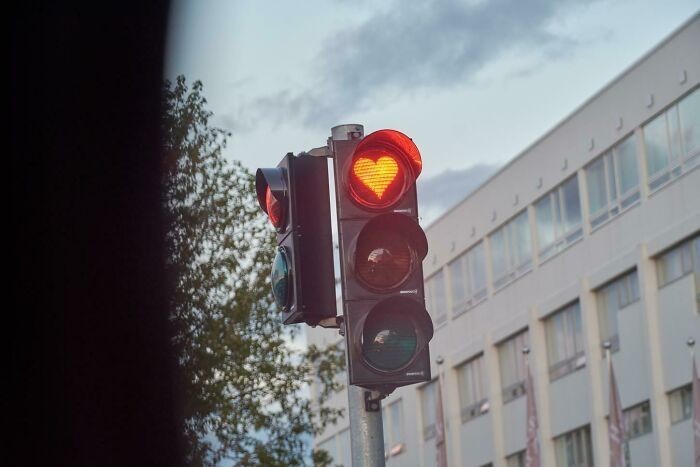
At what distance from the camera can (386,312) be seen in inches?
229

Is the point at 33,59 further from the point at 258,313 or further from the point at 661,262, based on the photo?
the point at 661,262

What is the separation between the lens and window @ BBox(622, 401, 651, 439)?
39.5 m

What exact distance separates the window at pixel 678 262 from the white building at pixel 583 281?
0.04m

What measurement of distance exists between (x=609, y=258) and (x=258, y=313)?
62.6ft

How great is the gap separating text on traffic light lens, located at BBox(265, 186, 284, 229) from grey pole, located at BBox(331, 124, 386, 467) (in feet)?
1.24

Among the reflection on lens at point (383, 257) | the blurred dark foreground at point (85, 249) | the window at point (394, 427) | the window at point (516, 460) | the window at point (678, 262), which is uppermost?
the window at point (394, 427)

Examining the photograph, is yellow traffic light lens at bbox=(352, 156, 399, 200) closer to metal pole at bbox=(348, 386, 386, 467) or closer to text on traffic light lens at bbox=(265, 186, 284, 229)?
text on traffic light lens at bbox=(265, 186, 284, 229)

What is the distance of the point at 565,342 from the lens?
45.1 metres

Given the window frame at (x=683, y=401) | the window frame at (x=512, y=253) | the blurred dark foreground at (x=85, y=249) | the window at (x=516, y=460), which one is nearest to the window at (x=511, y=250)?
the window frame at (x=512, y=253)

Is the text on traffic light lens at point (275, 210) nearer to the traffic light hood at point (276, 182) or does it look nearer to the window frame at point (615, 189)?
the traffic light hood at point (276, 182)

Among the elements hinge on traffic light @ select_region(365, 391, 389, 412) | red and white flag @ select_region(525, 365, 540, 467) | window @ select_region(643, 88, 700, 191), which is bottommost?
hinge on traffic light @ select_region(365, 391, 389, 412)

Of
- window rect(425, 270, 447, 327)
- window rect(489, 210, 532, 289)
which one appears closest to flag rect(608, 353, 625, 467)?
window rect(489, 210, 532, 289)

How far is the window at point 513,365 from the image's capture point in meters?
47.9

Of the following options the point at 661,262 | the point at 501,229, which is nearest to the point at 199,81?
the point at 661,262
